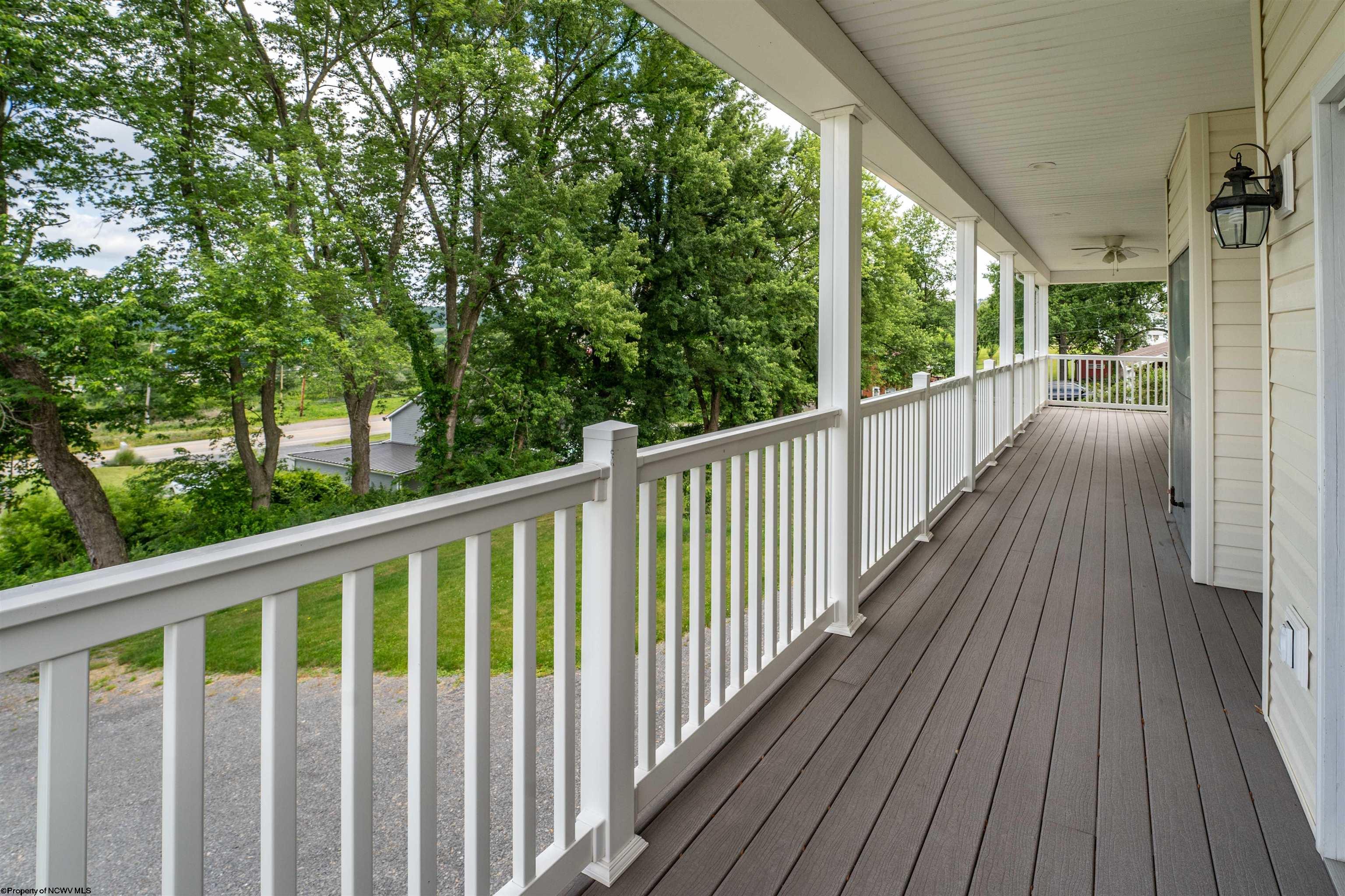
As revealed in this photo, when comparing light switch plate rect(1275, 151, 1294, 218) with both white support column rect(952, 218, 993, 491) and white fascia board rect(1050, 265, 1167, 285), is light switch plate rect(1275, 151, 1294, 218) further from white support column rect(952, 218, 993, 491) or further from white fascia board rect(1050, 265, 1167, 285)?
white fascia board rect(1050, 265, 1167, 285)

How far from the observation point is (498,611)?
532cm

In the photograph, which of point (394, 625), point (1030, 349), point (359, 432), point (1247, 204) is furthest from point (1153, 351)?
point (394, 625)

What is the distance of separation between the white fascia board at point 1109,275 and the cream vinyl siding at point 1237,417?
8083 millimetres

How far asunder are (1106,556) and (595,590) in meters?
3.57

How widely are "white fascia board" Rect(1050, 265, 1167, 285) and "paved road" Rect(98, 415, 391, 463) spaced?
35.4 feet

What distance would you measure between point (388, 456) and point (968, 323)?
7.31 metres

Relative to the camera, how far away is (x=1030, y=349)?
32.7ft

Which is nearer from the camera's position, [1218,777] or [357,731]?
[357,731]

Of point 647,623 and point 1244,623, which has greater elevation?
point 647,623

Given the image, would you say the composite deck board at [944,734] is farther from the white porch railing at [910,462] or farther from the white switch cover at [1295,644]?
the white switch cover at [1295,644]

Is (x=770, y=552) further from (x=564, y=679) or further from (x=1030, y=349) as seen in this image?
(x=1030, y=349)

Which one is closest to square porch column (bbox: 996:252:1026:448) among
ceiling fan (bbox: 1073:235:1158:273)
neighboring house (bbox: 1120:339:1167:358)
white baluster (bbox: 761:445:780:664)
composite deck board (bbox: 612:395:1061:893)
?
ceiling fan (bbox: 1073:235:1158:273)

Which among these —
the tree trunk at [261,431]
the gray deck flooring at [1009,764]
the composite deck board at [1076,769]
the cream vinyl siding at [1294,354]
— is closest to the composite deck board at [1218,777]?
the gray deck flooring at [1009,764]

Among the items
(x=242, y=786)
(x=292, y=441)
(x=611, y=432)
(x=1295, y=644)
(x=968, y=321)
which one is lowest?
(x=242, y=786)
